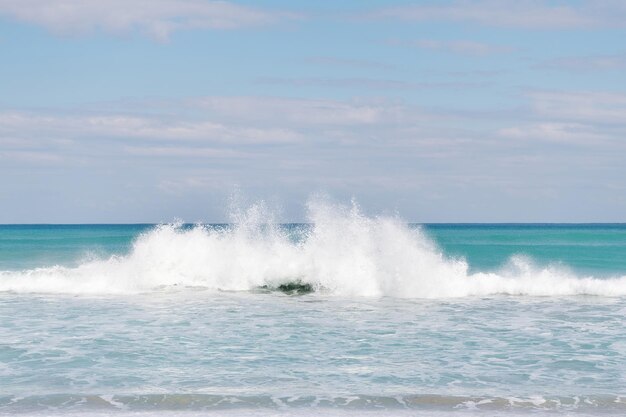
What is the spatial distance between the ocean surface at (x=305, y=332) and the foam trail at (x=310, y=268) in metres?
0.05

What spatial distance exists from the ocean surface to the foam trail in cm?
5

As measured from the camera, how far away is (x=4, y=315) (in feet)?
62.0

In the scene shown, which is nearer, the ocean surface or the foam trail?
the ocean surface

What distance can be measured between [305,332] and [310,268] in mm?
8392

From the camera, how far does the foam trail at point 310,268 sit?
78.2 feet

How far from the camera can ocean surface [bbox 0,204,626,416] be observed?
10961mm

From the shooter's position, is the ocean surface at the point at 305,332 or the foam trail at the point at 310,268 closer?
the ocean surface at the point at 305,332

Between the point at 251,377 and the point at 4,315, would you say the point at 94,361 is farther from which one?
the point at 4,315

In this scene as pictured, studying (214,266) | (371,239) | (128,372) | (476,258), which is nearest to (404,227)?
(371,239)

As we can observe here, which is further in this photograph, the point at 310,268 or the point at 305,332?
the point at 310,268

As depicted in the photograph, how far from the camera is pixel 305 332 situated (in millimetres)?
16312

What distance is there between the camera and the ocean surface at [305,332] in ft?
36.0

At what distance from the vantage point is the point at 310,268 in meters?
24.7

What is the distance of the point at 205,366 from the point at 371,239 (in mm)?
13306
